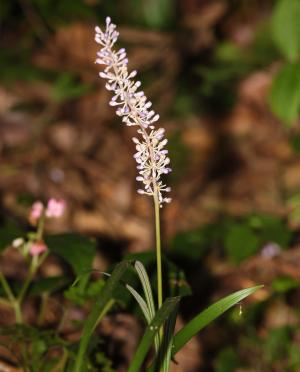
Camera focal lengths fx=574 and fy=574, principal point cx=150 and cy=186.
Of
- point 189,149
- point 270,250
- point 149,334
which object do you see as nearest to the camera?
point 149,334

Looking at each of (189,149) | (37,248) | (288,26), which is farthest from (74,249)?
(189,149)

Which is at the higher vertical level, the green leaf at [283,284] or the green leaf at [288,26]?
the green leaf at [288,26]

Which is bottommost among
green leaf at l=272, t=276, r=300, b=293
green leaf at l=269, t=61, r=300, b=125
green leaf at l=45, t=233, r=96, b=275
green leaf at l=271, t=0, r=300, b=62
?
green leaf at l=45, t=233, r=96, b=275

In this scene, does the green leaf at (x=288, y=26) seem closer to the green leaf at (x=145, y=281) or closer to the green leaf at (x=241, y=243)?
the green leaf at (x=241, y=243)

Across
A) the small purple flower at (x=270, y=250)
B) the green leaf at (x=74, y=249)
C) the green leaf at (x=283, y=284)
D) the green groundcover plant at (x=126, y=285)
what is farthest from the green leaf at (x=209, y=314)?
the small purple flower at (x=270, y=250)

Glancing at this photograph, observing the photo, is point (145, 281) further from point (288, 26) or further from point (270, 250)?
point (270, 250)

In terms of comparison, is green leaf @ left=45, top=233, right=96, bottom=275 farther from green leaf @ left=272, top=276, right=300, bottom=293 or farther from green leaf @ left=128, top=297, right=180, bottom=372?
green leaf @ left=272, top=276, right=300, bottom=293

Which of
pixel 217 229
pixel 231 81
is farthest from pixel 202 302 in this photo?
pixel 231 81

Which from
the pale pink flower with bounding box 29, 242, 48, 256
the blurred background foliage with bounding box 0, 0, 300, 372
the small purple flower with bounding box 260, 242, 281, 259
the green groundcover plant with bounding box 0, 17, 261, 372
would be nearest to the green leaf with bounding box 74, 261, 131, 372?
the green groundcover plant with bounding box 0, 17, 261, 372
